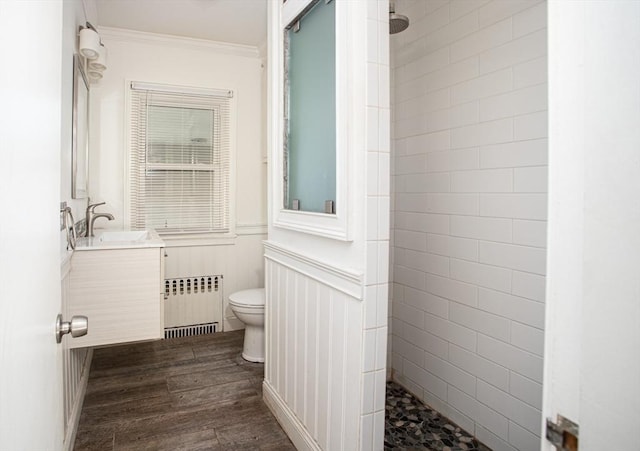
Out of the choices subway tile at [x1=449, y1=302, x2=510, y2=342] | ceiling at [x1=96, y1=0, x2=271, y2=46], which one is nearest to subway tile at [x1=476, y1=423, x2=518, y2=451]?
subway tile at [x1=449, y1=302, x2=510, y2=342]

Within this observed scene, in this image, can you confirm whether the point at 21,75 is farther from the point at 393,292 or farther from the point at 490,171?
the point at 393,292

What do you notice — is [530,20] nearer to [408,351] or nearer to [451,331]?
[451,331]

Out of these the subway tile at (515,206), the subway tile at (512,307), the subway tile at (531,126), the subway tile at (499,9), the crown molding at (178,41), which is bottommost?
the subway tile at (512,307)

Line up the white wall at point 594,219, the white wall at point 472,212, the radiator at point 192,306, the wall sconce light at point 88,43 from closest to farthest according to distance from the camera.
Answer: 1. the white wall at point 594,219
2. the white wall at point 472,212
3. the wall sconce light at point 88,43
4. the radiator at point 192,306

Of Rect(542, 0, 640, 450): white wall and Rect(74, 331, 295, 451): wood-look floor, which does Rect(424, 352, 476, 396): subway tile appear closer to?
Rect(74, 331, 295, 451): wood-look floor

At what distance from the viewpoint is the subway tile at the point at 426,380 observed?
2.41 m

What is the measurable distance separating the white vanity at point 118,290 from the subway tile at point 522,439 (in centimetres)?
190

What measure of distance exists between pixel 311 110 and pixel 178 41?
2.33 meters

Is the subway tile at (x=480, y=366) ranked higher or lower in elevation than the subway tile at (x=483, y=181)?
lower

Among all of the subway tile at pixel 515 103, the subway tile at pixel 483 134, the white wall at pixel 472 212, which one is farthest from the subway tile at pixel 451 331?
the subway tile at pixel 515 103

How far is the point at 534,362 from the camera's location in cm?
188

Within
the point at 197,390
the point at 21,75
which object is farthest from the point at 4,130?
the point at 197,390

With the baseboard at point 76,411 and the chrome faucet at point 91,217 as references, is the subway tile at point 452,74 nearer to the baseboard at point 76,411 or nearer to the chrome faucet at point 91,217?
the chrome faucet at point 91,217

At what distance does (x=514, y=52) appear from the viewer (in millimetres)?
1946
